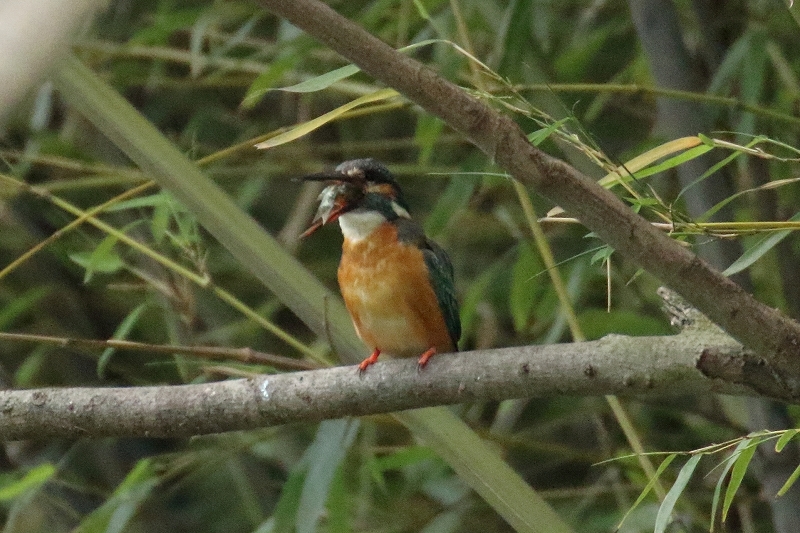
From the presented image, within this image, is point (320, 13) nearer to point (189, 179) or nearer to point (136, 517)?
point (189, 179)

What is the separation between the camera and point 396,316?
1.99 metres

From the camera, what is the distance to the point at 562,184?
94 centimetres

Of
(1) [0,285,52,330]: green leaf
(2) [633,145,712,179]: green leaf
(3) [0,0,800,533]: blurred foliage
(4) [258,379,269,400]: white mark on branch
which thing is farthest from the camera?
(1) [0,285,52,330]: green leaf

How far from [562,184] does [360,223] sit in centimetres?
111

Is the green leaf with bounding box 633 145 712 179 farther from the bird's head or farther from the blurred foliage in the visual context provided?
the bird's head

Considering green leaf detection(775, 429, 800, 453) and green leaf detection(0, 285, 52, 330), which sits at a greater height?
green leaf detection(775, 429, 800, 453)

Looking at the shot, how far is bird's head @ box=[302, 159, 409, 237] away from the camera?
1.93 meters

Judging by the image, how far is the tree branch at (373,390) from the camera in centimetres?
116

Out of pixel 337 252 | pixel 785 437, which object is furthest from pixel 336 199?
pixel 337 252

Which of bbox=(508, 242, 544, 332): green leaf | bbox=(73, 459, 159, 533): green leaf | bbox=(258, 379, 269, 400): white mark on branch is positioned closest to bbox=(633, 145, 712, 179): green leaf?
bbox=(258, 379, 269, 400): white mark on branch

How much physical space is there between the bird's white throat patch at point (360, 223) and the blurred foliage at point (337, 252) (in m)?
0.17

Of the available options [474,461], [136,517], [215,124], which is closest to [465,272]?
→ [215,124]

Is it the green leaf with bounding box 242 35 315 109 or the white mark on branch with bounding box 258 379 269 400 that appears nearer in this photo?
the white mark on branch with bounding box 258 379 269 400

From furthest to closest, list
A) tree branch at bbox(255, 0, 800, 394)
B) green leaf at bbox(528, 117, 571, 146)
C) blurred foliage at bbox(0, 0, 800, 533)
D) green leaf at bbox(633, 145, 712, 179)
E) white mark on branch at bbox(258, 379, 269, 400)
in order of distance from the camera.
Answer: blurred foliage at bbox(0, 0, 800, 533) < white mark on branch at bbox(258, 379, 269, 400) < green leaf at bbox(633, 145, 712, 179) < green leaf at bbox(528, 117, 571, 146) < tree branch at bbox(255, 0, 800, 394)
